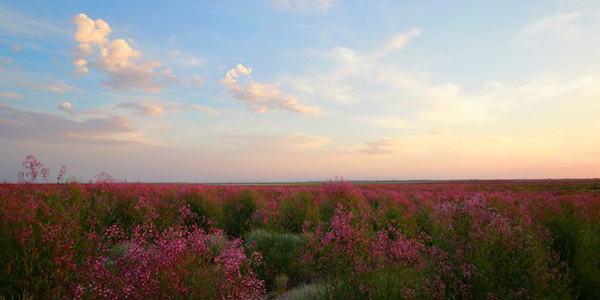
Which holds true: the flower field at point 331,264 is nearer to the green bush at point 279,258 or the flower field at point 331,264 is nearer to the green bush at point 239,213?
the green bush at point 279,258

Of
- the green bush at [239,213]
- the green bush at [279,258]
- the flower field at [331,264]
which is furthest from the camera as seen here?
the green bush at [239,213]

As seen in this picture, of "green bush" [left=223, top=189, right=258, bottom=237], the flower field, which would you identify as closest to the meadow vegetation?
the flower field

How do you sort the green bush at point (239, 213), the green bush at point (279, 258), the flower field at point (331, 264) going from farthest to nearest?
the green bush at point (239, 213) < the green bush at point (279, 258) < the flower field at point (331, 264)

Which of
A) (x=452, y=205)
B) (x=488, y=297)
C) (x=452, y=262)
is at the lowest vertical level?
(x=488, y=297)

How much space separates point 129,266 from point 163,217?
726 cm

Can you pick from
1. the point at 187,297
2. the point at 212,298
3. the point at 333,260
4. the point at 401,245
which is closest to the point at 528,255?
the point at 401,245

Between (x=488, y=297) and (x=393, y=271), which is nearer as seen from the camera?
(x=488, y=297)

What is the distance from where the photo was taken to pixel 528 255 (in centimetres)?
542

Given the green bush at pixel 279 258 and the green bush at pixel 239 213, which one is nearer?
the green bush at pixel 279 258

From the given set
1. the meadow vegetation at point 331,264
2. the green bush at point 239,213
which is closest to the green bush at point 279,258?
the meadow vegetation at point 331,264

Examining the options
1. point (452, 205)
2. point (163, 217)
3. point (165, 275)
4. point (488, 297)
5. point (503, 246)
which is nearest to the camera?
point (165, 275)

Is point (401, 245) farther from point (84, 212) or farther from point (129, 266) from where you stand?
point (84, 212)

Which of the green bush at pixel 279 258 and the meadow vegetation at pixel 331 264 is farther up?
the meadow vegetation at pixel 331 264

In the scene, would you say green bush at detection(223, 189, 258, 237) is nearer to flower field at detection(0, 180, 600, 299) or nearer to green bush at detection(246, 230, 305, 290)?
green bush at detection(246, 230, 305, 290)
